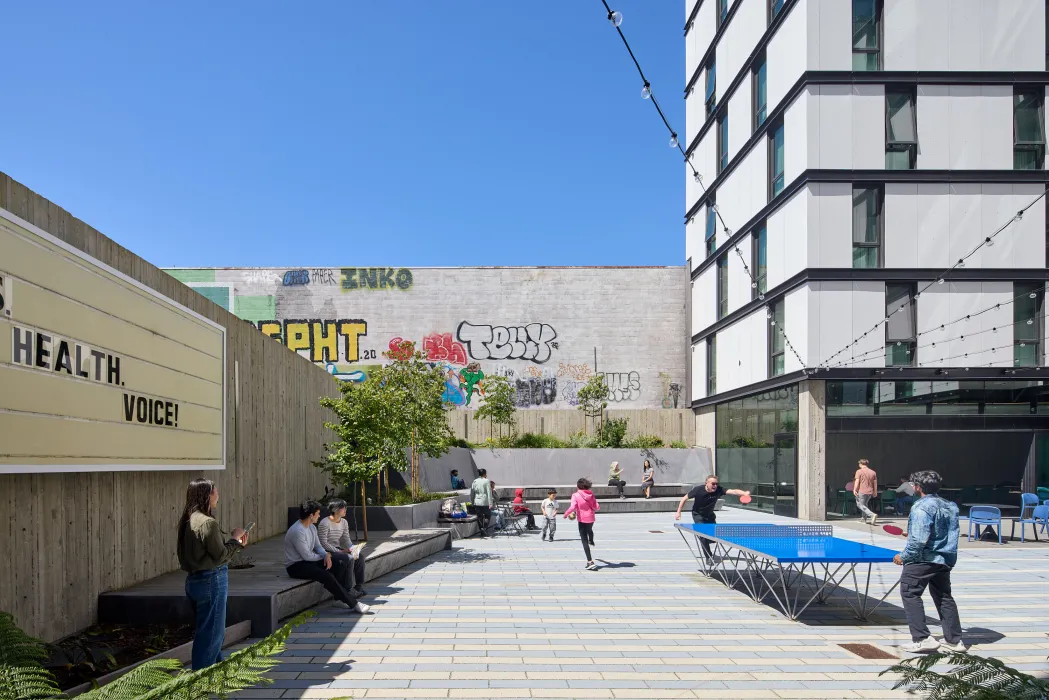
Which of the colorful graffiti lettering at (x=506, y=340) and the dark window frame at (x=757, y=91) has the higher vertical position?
the dark window frame at (x=757, y=91)

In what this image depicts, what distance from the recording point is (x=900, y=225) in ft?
67.7

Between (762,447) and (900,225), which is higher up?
(900,225)

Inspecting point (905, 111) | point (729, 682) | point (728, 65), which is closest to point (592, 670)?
point (729, 682)

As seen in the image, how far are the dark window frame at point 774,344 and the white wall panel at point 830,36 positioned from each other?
258 inches

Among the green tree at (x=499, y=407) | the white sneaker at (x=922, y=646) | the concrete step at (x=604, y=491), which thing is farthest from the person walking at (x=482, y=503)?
the green tree at (x=499, y=407)

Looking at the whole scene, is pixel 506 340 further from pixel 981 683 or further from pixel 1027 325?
pixel 981 683

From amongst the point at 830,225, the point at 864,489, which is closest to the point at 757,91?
the point at 830,225

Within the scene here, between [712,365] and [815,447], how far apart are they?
978cm

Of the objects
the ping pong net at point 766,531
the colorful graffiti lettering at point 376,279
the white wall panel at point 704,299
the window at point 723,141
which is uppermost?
the window at point 723,141

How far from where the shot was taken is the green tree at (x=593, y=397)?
105 ft

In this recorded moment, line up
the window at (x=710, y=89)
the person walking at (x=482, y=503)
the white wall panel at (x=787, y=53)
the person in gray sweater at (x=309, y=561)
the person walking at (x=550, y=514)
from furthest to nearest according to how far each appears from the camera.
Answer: the window at (x=710, y=89)
the white wall panel at (x=787, y=53)
the person walking at (x=482, y=503)
the person walking at (x=550, y=514)
the person in gray sweater at (x=309, y=561)

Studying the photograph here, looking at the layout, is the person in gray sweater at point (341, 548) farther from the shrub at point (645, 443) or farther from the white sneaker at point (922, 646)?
the shrub at point (645, 443)

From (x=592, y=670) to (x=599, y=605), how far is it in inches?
119

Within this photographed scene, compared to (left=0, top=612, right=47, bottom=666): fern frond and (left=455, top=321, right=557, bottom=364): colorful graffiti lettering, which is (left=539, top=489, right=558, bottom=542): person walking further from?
(left=455, top=321, right=557, bottom=364): colorful graffiti lettering
